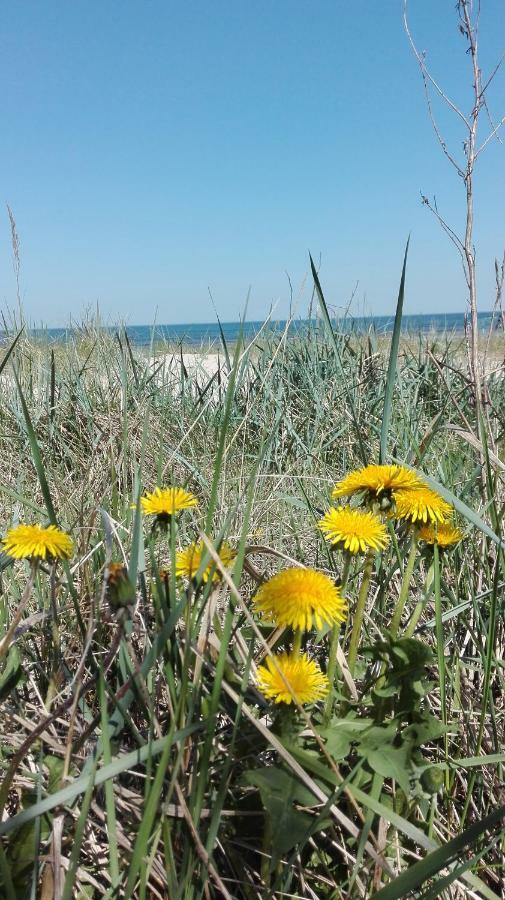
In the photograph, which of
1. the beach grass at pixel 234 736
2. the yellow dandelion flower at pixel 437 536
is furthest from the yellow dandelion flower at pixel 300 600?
the yellow dandelion flower at pixel 437 536

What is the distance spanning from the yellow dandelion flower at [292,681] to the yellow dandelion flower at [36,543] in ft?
0.84

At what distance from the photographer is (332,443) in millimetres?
2295

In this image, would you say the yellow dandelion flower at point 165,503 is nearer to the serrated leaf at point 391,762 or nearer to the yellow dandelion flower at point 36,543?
the yellow dandelion flower at point 36,543

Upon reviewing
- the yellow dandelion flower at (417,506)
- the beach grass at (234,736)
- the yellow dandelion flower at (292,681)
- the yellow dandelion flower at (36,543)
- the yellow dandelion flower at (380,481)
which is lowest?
the beach grass at (234,736)

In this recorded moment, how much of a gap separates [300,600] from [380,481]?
23 centimetres

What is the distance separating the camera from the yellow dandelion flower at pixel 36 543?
685mm

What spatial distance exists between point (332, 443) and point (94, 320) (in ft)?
7.24

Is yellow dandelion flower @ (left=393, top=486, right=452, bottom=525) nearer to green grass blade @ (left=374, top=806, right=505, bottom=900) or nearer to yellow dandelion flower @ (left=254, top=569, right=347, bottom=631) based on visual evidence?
yellow dandelion flower @ (left=254, top=569, right=347, bottom=631)

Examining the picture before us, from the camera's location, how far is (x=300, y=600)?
600 mm

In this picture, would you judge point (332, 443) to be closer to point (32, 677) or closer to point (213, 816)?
point (32, 677)

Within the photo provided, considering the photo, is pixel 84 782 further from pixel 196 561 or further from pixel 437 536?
pixel 437 536

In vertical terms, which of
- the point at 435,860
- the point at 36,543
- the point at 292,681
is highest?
the point at 36,543

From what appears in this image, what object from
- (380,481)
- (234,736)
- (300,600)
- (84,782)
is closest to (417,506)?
(380,481)

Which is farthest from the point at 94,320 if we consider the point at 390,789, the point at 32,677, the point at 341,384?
the point at 390,789
